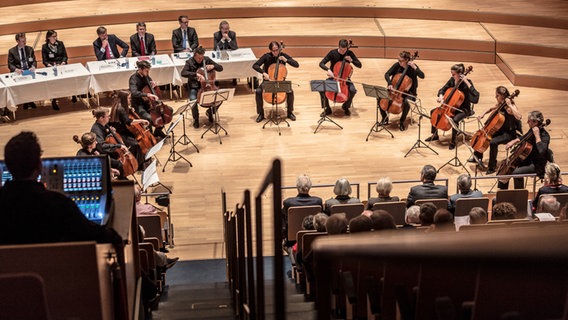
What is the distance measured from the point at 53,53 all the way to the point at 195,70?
6.84 feet

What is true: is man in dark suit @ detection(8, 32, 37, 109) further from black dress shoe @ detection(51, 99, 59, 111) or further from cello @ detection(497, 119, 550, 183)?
cello @ detection(497, 119, 550, 183)

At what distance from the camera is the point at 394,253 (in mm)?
1185

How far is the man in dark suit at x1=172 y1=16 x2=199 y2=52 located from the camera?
10.7 metres

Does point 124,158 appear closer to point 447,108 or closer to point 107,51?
point 107,51

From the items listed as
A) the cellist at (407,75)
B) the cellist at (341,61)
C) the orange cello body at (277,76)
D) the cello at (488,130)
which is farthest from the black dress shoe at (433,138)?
the orange cello body at (277,76)

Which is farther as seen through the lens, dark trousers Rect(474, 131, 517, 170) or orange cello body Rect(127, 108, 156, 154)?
orange cello body Rect(127, 108, 156, 154)

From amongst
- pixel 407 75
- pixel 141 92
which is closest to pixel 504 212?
pixel 407 75

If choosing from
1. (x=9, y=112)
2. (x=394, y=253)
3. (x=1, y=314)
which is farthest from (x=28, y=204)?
(x=9, y=112)

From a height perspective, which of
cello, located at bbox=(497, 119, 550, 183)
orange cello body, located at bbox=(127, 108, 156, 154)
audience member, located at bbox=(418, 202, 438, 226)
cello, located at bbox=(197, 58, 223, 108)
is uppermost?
cello, located at bbox=(197, 58, 223, 108)

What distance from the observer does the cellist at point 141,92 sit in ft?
28.8

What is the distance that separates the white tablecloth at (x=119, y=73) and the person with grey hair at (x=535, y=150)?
15.1ft

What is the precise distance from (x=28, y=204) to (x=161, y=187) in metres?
5.30

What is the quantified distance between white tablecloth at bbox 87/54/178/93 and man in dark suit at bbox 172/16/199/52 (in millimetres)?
546

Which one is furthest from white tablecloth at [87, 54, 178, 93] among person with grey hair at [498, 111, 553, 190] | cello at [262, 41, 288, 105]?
person with grey hair at [498, 111, 553, 190]
